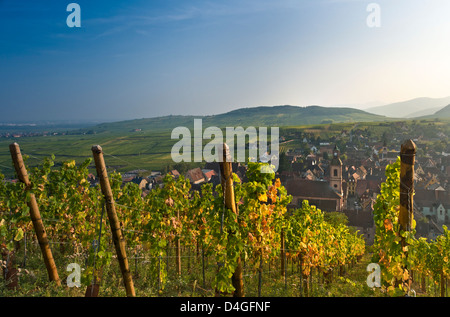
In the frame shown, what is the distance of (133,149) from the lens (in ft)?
434

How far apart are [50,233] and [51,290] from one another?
635 centimetres

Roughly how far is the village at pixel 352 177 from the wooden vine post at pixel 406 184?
20.2m

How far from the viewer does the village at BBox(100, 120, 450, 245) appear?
65.9m

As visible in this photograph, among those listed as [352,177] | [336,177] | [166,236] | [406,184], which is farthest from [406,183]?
[352,177]

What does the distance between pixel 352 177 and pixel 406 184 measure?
94.7 metres

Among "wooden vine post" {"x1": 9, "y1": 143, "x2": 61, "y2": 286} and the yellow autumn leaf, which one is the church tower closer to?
the yellow autumn leaf

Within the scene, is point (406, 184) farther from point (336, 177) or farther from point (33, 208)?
point (336, 177)

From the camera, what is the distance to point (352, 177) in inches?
3674

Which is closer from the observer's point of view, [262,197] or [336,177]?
[262,197]

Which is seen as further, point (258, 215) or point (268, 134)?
point (268, 134)

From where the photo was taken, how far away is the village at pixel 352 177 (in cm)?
6594

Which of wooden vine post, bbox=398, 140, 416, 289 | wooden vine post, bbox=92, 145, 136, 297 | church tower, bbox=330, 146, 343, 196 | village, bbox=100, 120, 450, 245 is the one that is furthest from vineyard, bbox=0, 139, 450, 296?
church tower, bbox=330, 146, 343, 196

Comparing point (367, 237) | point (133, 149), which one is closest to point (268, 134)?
point (133, 149)
